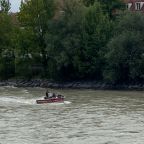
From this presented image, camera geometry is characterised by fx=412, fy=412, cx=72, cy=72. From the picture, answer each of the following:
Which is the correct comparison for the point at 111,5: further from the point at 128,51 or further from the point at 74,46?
the point at 128,51

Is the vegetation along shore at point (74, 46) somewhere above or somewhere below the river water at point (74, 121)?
above

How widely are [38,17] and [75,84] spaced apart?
14.3 meters

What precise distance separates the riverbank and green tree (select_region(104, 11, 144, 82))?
1.13 meters

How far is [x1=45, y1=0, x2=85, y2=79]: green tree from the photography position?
207 ft

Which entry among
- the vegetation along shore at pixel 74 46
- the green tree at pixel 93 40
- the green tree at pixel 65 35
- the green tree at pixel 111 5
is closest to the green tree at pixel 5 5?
the vegetation along shore at pixel 74 46

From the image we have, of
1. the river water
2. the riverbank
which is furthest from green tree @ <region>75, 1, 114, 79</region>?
the river water

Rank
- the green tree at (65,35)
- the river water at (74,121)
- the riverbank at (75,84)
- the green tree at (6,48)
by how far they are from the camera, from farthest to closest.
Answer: the green tree at (6,48)
the green tree at (65,35)
the riverbank at (75,84)
the river water at (74,121)

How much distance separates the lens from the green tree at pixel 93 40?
62344 mm

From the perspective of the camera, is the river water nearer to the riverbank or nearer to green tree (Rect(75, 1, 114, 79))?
the riverbank

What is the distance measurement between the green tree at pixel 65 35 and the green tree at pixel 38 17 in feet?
15.3

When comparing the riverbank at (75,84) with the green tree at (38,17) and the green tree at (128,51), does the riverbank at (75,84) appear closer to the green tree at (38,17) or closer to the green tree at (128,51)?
the green tree at (128,51)

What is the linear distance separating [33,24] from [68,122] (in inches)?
1623

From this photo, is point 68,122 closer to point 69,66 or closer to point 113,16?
point 69,66

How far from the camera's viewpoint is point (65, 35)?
6400 cm
